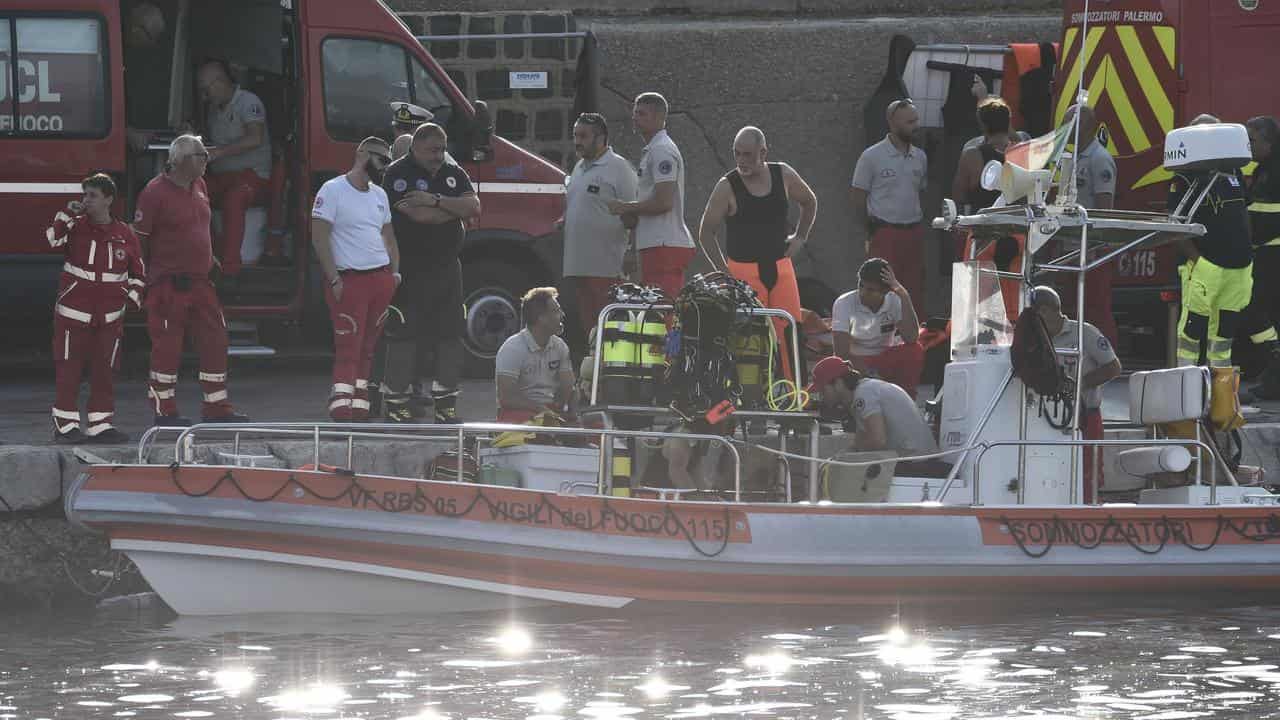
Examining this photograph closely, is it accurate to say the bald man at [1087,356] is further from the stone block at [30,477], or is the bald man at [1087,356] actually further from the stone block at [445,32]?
the stone block at [445,32]

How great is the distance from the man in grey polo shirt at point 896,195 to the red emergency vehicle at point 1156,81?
122 centimetres

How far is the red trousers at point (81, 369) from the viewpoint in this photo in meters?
10.8

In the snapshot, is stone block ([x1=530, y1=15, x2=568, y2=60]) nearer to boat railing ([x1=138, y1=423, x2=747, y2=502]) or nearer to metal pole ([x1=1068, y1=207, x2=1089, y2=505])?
boat railing ([x1=138, y1=423, x2=747, y2=502])

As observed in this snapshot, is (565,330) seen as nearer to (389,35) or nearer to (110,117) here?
(389,35)

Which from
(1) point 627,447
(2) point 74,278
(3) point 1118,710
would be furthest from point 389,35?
(3) point 1118,710

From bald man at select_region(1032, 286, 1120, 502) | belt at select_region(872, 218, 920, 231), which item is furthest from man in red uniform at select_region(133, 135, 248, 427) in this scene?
bald man at select_region(1032, 286, 1120, 502)

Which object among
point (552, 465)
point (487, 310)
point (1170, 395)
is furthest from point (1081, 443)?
point (487, 310)

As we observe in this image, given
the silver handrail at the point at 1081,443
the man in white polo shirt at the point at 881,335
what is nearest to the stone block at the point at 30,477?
the man in white polo shirt at the point at 881,335

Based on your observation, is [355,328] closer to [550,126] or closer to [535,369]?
[535,369]

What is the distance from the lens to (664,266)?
12.0 meters

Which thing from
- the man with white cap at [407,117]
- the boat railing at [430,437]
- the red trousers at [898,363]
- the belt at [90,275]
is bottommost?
the boat railing at [430,437]

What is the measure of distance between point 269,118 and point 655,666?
248 inches

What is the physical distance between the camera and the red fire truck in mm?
12883

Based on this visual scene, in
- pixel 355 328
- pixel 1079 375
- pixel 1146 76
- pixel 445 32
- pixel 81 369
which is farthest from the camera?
pixel 445 32
